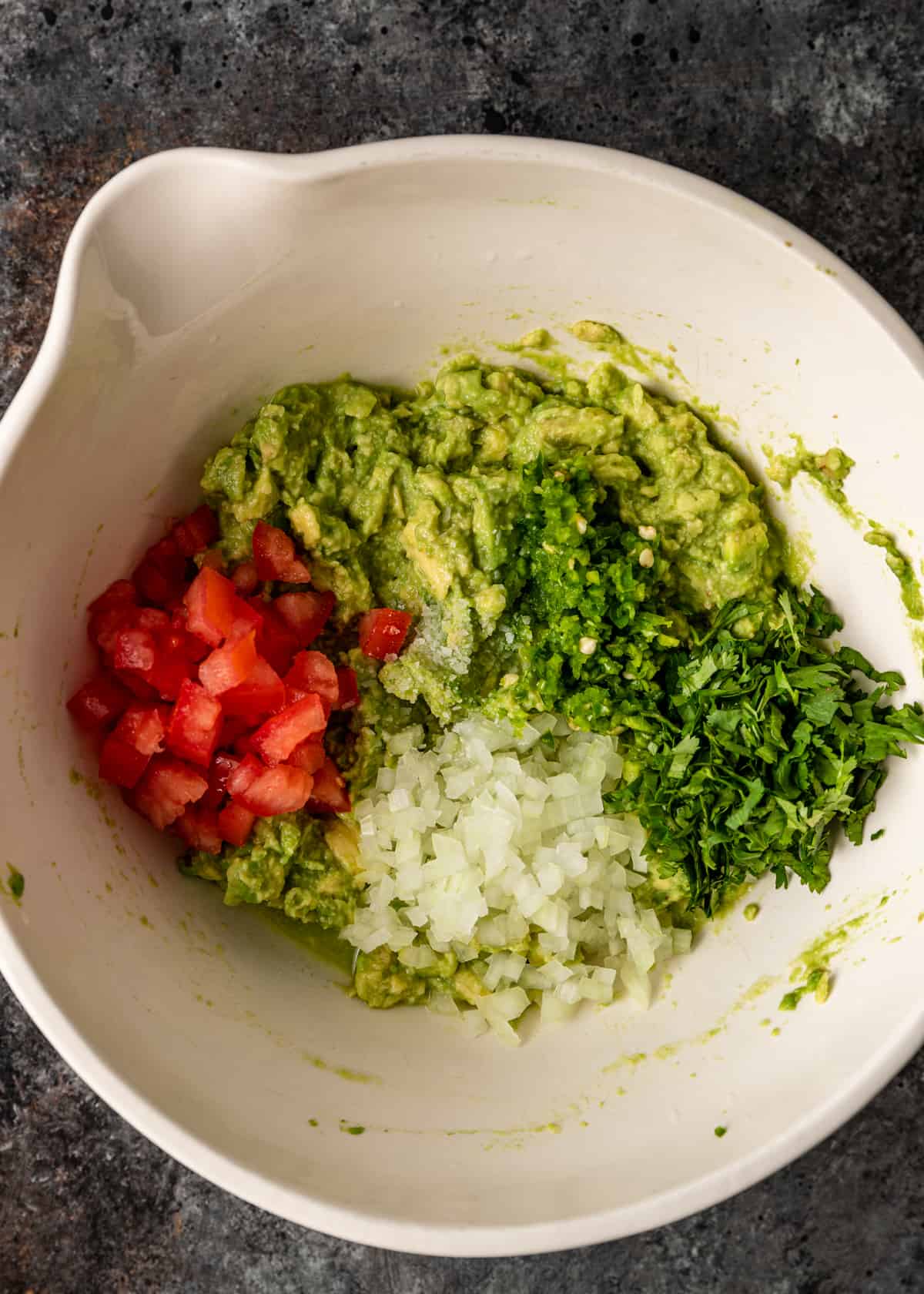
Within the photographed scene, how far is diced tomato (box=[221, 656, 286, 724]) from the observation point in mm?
2053

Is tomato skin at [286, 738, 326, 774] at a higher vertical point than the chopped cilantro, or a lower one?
lower

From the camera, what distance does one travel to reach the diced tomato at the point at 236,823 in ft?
6.97

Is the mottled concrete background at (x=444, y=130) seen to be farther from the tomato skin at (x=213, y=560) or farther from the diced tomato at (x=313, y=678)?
the diced tomato at (x=313, y=678)

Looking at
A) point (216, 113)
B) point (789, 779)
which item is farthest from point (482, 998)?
point (216, 113)

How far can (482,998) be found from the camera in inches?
88.4

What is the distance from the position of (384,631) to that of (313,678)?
18cm

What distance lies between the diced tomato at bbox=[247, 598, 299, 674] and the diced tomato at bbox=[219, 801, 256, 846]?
0.29m

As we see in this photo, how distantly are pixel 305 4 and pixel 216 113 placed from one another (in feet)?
0.99

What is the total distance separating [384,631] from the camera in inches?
86.0

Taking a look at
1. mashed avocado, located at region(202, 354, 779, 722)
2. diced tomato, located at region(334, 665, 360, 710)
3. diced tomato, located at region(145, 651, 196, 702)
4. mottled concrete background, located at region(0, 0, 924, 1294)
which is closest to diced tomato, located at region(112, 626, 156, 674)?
diced tomato, located at region(145, 651, 196, 702)

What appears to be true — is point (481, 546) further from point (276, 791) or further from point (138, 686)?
point (138, 686)

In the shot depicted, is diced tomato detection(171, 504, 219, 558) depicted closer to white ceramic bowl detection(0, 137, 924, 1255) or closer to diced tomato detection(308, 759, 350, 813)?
white ceramic bowl detection(0, 137, 924, 1255)

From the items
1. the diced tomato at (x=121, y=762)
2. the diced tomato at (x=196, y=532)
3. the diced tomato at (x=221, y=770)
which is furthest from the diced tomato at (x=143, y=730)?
the diced tomato at (x=196, y=532)

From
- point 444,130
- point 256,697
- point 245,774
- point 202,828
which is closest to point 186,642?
point 256,697
